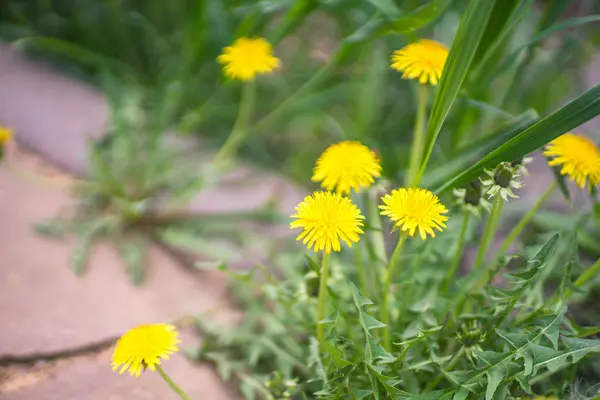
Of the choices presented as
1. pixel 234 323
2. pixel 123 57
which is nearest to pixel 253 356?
pixel 234 323

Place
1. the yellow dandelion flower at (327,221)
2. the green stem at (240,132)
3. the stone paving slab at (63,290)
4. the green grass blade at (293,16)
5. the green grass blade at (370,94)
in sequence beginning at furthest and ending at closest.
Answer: the green grass blade at (370,94) < the green stem at (240,132) < the green grass blade at (293,16) < the stone paving slab at (63,290) < the yellow dandelion flower at (327,221)

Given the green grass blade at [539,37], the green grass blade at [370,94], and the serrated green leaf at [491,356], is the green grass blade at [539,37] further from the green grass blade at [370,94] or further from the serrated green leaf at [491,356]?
the serrated green leaf at [491,356]

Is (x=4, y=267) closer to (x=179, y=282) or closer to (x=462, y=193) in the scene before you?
(x=179, y=282)

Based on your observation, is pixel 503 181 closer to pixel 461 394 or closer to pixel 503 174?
pixel 503 174

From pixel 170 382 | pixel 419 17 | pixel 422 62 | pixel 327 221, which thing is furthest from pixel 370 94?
pixel 170 382

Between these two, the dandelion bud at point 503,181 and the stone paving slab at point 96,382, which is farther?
the stone paving slab at point 96,382

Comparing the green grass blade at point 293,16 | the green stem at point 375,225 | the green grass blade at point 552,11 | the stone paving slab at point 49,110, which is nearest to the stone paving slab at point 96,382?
the green stem at point 375,225
